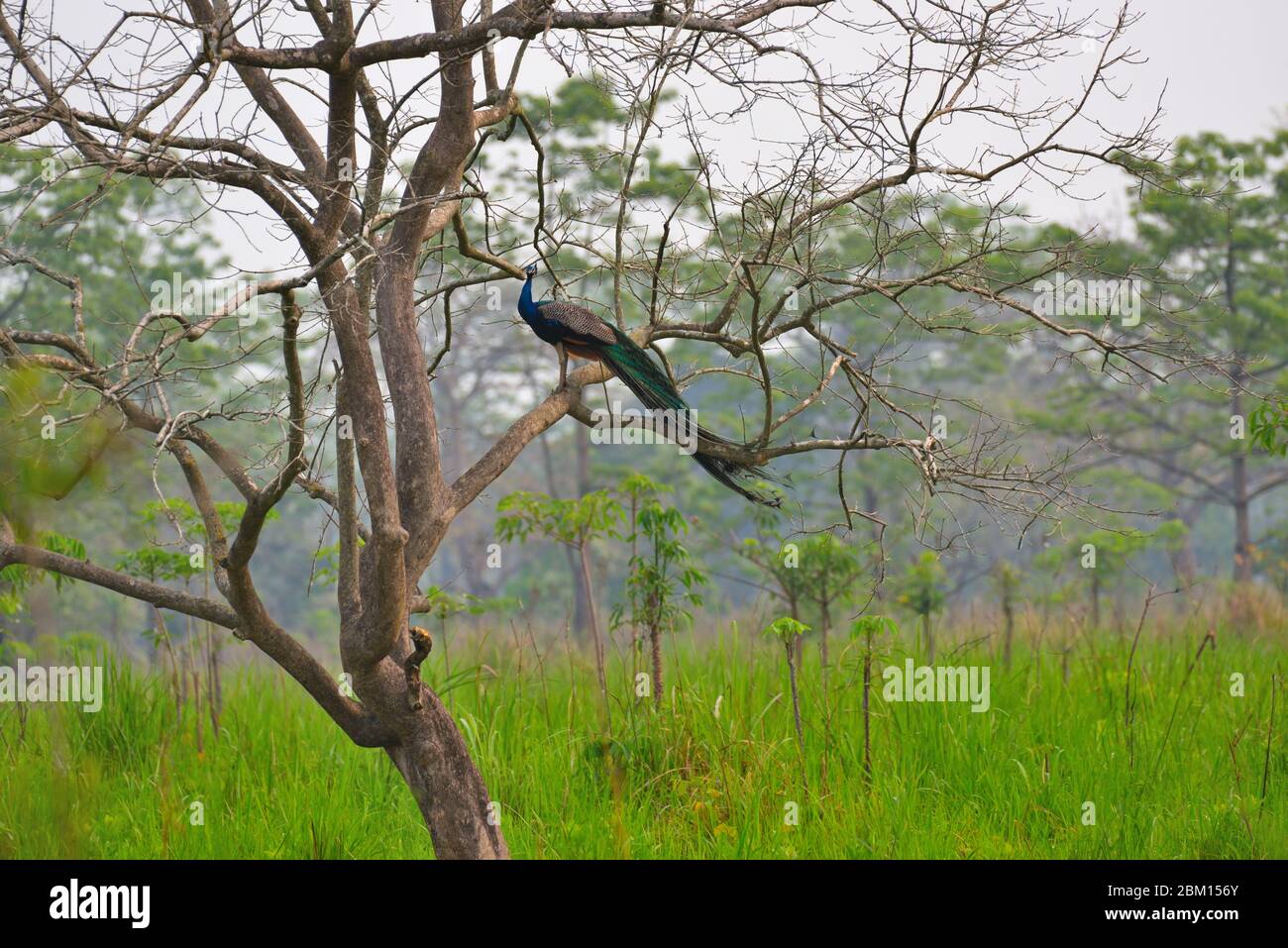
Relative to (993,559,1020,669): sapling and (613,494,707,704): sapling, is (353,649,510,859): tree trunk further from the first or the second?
(993,559,1020,669): sapling

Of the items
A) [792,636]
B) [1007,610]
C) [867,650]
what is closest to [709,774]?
[792,636]

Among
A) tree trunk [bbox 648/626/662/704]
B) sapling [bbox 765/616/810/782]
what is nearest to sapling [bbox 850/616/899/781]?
sapling [bbox 765/616/810/782]

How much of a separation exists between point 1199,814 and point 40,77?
507 centimetres

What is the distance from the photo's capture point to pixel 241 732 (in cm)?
612

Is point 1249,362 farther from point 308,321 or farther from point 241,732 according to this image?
point 241,732

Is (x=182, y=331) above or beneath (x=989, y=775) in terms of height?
above

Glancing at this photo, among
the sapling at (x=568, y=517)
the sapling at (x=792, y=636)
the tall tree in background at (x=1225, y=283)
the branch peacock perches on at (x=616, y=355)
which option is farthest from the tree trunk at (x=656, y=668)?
the tall tree in background at (x=1225, y=283)

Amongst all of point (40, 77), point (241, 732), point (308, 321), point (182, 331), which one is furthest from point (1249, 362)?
point (241, 732)

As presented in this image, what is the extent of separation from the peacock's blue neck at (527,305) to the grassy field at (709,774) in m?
1.68

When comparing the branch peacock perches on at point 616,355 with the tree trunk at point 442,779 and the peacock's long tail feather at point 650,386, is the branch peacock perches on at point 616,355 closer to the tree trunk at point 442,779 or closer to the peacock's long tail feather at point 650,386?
the peacock's long tail feather at point 650,386

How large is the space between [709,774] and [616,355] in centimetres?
196
